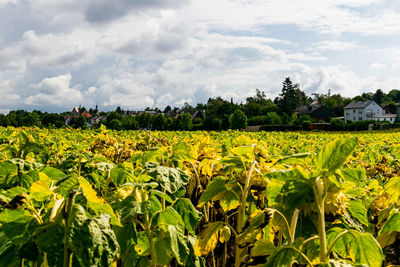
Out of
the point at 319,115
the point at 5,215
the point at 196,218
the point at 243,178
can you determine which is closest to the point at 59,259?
the point at 5,215

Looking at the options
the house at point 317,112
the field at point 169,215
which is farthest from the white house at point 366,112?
the field at point 169,215

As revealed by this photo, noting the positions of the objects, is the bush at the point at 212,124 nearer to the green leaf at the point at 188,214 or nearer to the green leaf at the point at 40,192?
the green leaf at the point at 188,214

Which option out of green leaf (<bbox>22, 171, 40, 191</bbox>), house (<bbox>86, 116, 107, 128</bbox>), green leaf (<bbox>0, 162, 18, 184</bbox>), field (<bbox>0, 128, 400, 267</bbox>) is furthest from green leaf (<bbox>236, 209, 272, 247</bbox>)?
house (<bbox>86, 116, 107, 128</bbox>)

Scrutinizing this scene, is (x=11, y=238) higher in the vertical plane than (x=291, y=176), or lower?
lower

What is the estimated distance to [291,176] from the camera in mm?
1084

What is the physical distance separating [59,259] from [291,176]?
734mm

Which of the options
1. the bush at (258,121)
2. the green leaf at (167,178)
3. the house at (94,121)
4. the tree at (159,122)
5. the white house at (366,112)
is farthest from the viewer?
the house at (94,121)

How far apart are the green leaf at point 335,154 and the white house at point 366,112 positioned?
108 m

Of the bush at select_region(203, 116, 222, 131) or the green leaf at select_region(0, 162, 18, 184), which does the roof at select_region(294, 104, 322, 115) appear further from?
the green leaf at select_region(0, 162, 18, 184)

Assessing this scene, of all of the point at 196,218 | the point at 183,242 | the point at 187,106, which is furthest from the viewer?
the point at 187,106

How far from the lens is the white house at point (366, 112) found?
98.9 m

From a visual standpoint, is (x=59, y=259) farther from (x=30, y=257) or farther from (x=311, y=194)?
(x=311, y=194)

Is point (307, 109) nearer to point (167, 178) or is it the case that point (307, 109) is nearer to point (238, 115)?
point (238, 115)

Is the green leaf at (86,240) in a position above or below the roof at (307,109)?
below
